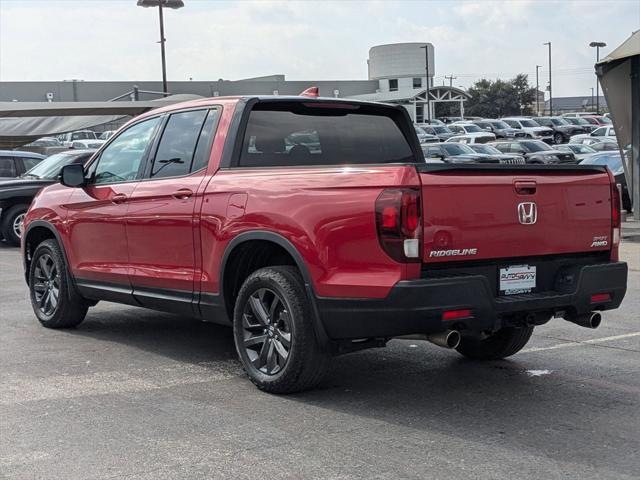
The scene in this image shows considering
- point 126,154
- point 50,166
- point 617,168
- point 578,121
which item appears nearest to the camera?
point 126,154

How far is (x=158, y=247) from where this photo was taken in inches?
266

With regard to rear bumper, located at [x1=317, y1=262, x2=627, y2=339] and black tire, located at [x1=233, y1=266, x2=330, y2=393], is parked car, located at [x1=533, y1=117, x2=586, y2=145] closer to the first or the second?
rear bumper, located at [x1=317, y1=262, x2=627, y2=339]

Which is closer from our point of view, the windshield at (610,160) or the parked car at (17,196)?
the parked car at (17,196)

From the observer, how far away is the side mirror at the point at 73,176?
7.64m

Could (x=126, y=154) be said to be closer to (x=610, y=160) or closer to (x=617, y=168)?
(x=617, y=168)

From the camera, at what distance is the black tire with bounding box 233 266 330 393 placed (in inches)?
219

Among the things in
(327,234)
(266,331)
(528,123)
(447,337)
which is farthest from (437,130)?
(447,337)

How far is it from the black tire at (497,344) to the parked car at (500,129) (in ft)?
155

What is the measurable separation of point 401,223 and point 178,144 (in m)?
2.44

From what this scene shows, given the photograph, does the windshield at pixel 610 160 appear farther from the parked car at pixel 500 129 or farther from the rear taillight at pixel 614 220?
the parked car at pixel 500 129

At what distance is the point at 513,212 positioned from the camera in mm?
5457

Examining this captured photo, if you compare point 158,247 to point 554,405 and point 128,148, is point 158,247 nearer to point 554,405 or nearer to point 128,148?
point 128,148

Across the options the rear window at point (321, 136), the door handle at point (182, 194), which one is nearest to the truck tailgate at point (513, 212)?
the rear window at point (321, 136)

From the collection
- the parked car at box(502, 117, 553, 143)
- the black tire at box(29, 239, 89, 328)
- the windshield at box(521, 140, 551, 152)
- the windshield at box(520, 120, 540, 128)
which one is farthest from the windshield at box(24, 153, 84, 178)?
the windshield at box(520, 120, 540, 128)
